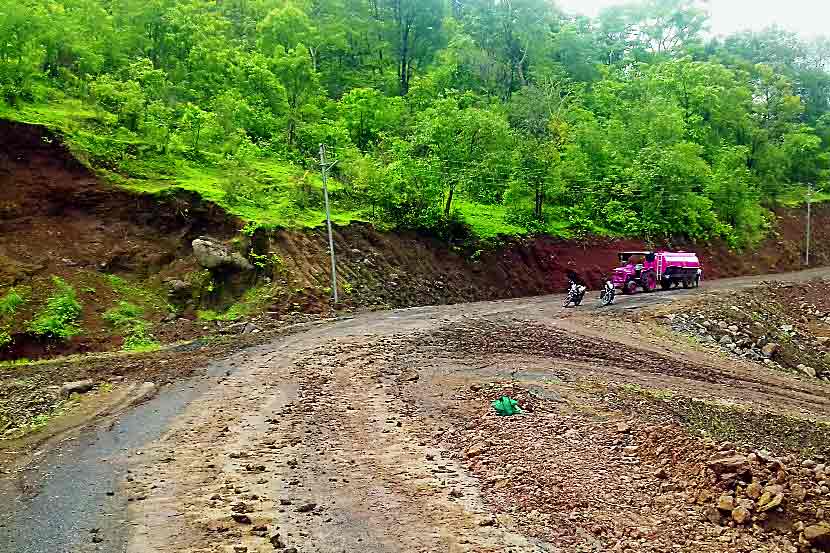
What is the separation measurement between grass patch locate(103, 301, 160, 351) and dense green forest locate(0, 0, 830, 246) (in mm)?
6102

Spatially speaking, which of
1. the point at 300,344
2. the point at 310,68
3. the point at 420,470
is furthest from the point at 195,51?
the point at 420,470

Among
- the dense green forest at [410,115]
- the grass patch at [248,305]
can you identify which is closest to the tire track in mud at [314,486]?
the grass patch at [248,305]

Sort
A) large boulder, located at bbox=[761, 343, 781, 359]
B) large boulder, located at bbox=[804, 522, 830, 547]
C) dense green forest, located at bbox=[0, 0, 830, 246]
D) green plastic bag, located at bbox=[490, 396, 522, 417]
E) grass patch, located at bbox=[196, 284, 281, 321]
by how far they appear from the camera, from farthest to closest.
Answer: dense green forest, located at bbox=[0, 0, 830, 246], grass patch, located at bbox=[196, 284, 281, 321], large boulder, located at bbox=[761, 343, 781, 359], green plastic bag, located at bbox=[490, 396, 522, 417], large boulder, located at bbox=[804, 522, 830, 547]

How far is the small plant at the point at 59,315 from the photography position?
20031 mm

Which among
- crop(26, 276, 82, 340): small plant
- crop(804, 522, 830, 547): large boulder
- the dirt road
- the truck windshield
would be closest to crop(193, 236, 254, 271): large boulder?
crop(26, 276, 82, 340): small plant

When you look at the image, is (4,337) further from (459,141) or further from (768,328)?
(768,328)

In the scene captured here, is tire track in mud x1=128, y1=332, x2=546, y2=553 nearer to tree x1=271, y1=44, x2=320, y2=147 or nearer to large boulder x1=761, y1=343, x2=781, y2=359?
large boulder x1=761, y1=343, x2=781, y2=359

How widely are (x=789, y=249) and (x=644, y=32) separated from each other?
35.1m

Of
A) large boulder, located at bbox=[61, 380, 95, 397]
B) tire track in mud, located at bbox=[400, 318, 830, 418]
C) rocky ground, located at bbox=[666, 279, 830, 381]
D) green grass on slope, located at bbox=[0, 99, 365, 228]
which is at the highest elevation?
green grass on slope, located at bbox=[0, 99, 365, 228]

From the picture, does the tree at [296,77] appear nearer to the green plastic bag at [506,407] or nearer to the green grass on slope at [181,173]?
the green grass on slope at [181,173]

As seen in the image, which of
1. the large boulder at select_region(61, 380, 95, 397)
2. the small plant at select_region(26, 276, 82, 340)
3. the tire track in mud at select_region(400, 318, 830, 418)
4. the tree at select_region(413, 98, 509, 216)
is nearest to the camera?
the tire track in mud at select_region(400, 318, 830, 418)

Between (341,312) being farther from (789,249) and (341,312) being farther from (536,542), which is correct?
(789,249)

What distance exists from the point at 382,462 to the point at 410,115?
37226 millimetres

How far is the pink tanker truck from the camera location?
28.9 meters
